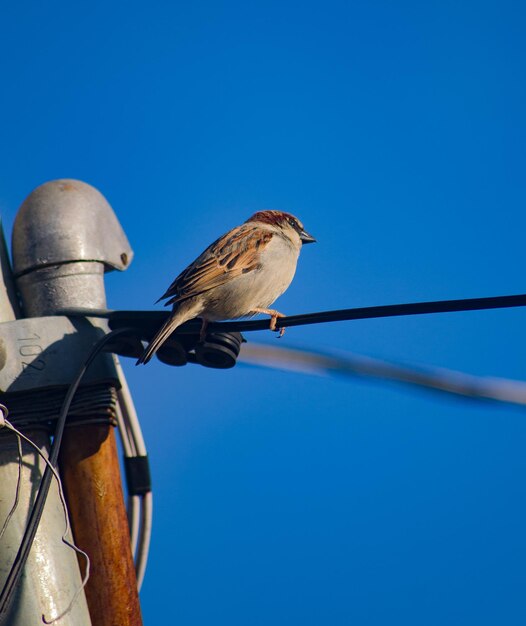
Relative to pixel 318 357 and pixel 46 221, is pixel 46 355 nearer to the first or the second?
pixel 46 221

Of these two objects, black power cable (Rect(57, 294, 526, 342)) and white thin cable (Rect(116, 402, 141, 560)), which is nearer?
black power cable (Rect(57, 294, 526, 342))

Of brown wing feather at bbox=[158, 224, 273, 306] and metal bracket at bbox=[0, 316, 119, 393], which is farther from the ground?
brown wing feather at bbox=[158, 224, 273, 306]

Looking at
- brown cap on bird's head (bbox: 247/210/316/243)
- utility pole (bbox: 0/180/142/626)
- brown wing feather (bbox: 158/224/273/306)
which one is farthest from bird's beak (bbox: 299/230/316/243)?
utility pole (bbox: 0/180/142/626)

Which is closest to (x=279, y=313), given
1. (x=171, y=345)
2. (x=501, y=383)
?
(x=171, y=345)

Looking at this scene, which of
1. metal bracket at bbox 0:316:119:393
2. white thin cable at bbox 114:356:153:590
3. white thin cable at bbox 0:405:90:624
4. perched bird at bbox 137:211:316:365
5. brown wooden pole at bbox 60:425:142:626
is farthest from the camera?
perched bird at bbox 137:211:316:365

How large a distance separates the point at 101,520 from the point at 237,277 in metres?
1.92

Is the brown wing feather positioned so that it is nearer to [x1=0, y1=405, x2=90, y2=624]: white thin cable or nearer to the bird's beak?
the bird's beak

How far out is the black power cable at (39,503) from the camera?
9.82ft

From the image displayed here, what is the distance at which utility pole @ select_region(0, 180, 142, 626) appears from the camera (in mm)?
3199

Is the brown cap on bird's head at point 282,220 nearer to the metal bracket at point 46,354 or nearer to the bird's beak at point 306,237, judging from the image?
the bird's beak at point 306,237

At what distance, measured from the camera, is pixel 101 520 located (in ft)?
11.3

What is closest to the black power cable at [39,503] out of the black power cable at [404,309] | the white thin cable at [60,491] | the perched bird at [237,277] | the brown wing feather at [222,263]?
the white thin cable at [60,491]

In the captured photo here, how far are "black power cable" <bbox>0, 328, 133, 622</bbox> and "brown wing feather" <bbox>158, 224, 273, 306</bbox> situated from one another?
1212 mm

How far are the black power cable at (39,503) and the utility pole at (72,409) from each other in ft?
0.23
